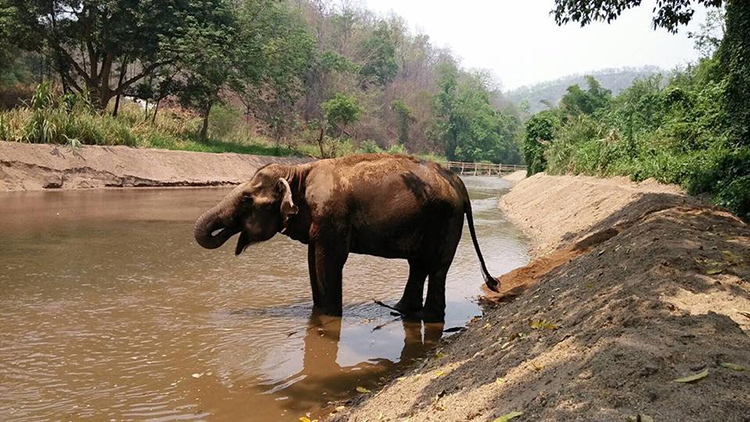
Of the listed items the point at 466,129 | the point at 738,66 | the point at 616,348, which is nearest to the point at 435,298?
the point at 616,348

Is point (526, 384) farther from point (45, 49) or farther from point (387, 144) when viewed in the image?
point (387, 144)

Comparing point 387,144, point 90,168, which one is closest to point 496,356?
point 90,168

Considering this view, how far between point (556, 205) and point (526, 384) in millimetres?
15663

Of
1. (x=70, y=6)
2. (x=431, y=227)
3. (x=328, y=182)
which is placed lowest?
(x=431, y=227)

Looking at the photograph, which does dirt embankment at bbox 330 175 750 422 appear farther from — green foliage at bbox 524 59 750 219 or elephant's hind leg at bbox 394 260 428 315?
green foliage at bbox 524 59 750 219

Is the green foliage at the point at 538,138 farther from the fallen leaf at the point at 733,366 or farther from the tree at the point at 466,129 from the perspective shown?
the tree at the point at 466,129

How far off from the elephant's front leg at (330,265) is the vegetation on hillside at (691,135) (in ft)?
19.6

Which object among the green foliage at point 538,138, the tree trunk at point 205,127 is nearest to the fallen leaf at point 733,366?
the tree trunk at point 205,127

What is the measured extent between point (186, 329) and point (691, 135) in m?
15.4

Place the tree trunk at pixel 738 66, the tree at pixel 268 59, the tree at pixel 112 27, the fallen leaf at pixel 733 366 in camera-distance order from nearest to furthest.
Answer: the fallen leaf at pixel 733 366 < the tree trunk at pixel 738 66 < the tree at pixel 112 27 < the tree at pixel 268 59

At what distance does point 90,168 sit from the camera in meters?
23.4

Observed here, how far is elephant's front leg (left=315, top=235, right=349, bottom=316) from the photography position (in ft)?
22.9

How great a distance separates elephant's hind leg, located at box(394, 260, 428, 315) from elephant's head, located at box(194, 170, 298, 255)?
1.72 meters

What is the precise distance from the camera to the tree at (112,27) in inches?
1183
